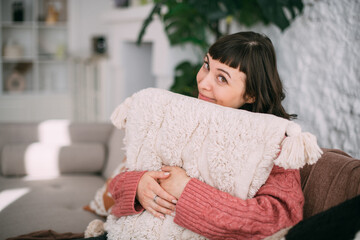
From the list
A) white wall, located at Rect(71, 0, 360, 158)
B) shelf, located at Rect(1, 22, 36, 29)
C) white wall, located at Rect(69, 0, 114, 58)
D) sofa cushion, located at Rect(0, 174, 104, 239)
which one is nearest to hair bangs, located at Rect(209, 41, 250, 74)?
white wall, located at Rect(71, 0, 360, 158)

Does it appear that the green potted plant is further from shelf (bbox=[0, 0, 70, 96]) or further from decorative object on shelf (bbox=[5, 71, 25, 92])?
decorative object on shelf (bbox=[5, 71, 25, 92])

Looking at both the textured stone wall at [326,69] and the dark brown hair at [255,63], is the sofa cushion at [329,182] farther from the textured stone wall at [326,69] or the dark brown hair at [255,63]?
the textured stone wall at [326,69]

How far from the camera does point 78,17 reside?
180 inches

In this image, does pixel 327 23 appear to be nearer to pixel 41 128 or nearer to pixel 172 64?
pixel 172 64

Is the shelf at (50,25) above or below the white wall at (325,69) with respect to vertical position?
above

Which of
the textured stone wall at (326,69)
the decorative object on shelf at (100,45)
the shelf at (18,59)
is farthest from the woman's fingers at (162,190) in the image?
the shelf at (18,59)

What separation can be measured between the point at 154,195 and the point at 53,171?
4.05ft

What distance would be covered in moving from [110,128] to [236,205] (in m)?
1.49

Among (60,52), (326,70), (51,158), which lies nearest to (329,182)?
(326,70)

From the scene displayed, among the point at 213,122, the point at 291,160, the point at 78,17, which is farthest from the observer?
the point at 78,17

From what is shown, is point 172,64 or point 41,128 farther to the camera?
point 172,64

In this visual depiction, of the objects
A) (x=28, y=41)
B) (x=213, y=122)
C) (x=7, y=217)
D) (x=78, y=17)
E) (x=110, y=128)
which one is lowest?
(x=7, y=217)

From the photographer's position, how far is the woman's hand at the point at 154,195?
95 cm

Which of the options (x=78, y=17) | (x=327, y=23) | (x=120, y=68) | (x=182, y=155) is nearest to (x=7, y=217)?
(x=182, y=155)
